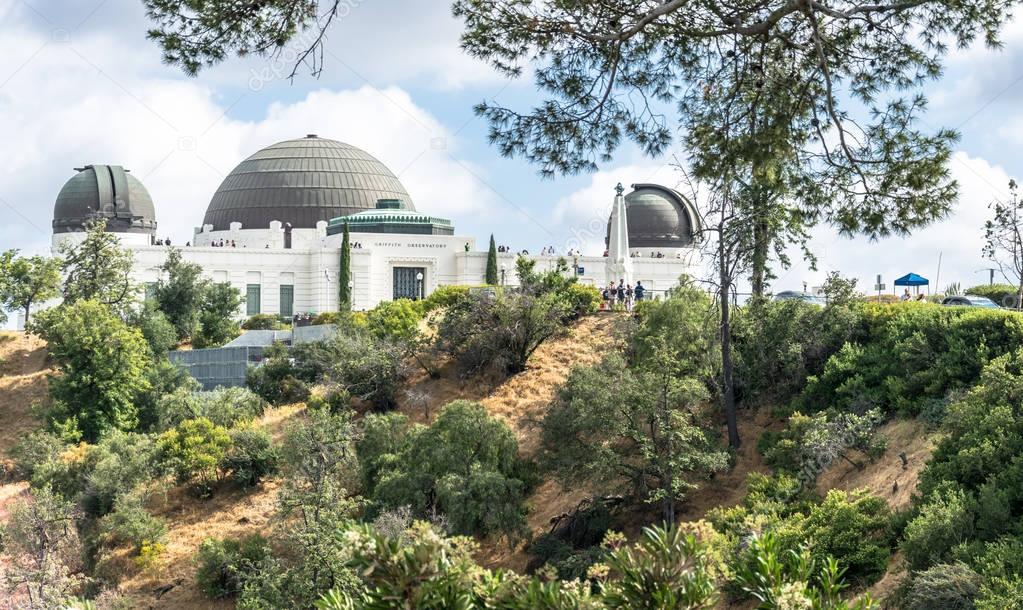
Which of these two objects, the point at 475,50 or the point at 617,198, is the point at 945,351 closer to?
the point at 475,50

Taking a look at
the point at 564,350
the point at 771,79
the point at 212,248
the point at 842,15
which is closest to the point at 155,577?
the point at 564,350

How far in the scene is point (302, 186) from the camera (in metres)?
59.0

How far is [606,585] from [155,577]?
21218 millimetres

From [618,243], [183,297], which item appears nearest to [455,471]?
[183,297]

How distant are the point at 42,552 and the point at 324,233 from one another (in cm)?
3324

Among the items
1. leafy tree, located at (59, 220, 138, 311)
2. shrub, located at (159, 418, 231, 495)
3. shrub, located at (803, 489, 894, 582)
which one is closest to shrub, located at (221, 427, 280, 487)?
shrub, located at (159, 418, 231, 495)

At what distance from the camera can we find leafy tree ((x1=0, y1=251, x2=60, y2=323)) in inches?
1689

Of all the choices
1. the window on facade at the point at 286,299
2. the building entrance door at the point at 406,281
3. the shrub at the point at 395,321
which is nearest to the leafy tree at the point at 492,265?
the building entrance door at the point at 406,281

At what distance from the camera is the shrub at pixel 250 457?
98.8ft

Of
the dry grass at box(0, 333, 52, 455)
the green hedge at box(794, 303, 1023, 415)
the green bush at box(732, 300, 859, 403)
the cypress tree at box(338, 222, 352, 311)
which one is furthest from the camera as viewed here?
the cypress tree at box(338, 222, 352, 311)

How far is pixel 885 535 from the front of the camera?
1912 centimetres

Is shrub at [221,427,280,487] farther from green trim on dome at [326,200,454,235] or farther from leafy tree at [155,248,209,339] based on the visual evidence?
green trim on dome at [326,200,454,235]

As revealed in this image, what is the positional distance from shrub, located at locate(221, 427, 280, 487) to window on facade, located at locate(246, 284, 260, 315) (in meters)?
20.6

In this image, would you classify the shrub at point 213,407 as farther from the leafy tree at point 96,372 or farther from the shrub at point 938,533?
the shrub at point 938,533
